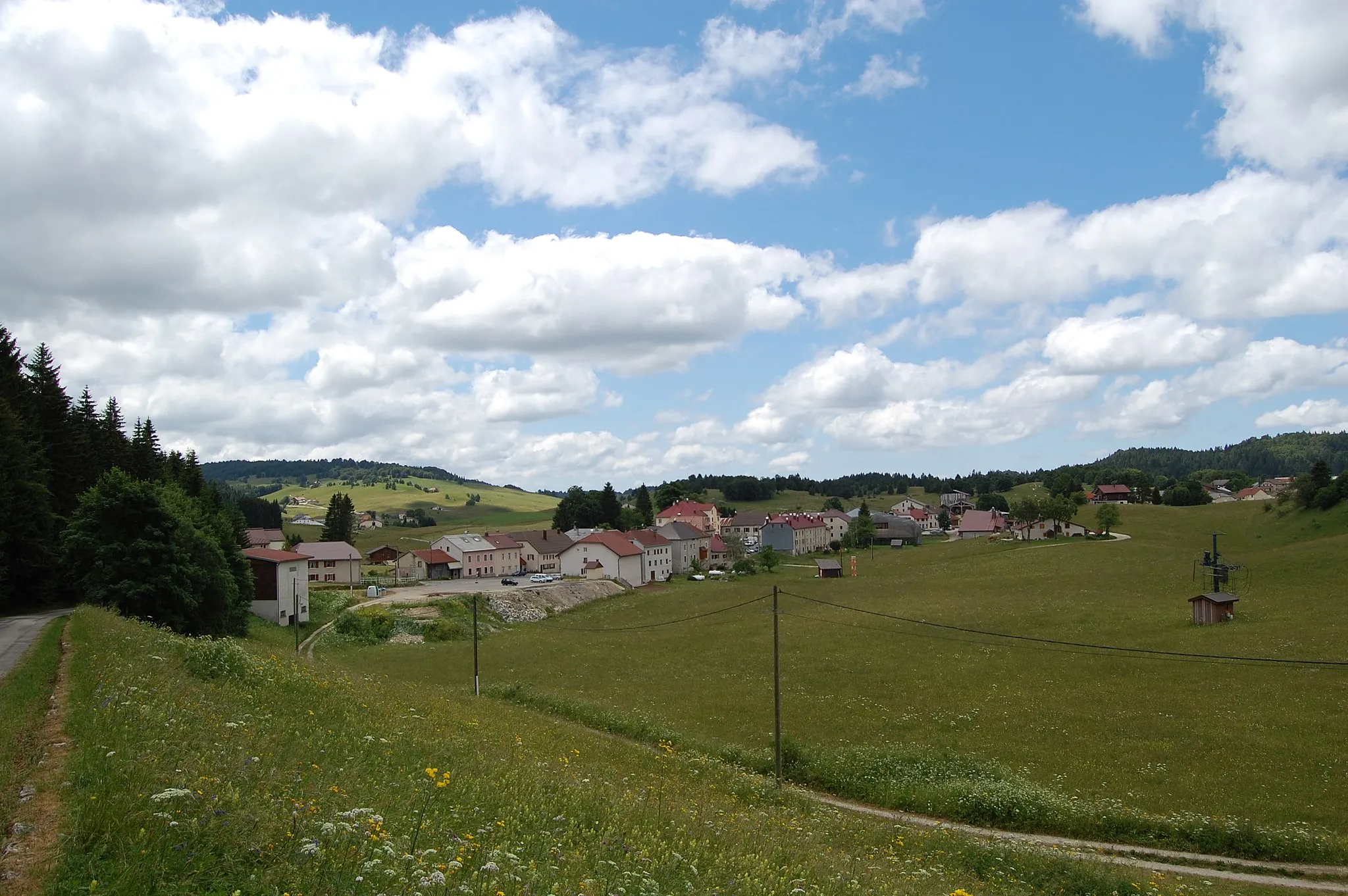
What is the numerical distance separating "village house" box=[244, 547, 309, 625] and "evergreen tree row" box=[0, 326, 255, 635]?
12012mm

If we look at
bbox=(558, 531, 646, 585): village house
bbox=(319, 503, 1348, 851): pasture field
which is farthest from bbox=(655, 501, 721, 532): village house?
bbox=(319, 503, 1348, 851): pasture field

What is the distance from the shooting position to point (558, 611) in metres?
89.6

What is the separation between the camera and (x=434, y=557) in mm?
123438

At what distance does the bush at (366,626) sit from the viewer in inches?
2618

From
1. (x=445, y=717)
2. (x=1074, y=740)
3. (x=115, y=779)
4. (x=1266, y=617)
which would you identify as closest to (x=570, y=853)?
(x=115, y=779)

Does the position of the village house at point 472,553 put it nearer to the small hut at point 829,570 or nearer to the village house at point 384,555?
the village house at point 384,555

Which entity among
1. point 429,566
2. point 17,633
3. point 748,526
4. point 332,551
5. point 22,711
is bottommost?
point 429,566

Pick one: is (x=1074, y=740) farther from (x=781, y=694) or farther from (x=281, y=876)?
(x=281, y=876)

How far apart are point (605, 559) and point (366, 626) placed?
52272 millimetres

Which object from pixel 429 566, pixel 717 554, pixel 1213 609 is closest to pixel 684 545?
pixel 717 554

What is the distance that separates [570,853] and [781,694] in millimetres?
34115

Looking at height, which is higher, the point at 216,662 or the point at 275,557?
the point at 216,662

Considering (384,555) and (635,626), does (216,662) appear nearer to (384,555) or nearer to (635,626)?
(635,626)

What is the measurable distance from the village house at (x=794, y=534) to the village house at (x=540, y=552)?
4431 cm
